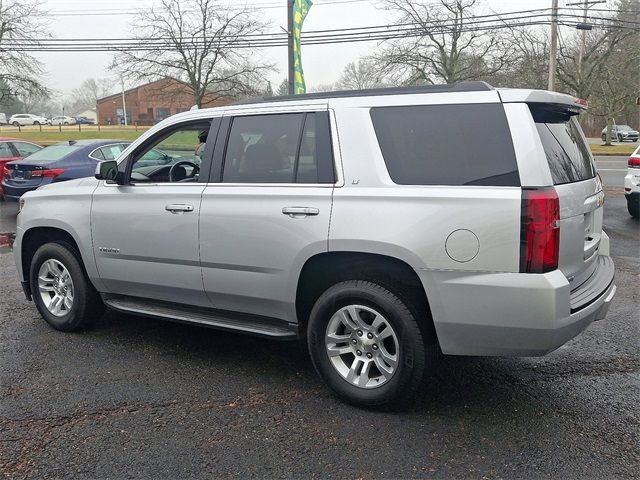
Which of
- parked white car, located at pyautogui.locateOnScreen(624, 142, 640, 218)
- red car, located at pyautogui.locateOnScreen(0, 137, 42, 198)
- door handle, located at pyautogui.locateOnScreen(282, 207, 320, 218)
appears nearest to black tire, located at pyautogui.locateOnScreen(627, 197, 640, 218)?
parked white car, located at pyautogui.locateOnScreen(624, 142, 640, 218)

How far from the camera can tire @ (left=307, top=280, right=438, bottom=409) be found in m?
3.21

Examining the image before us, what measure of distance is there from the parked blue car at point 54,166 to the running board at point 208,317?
25.4 ft

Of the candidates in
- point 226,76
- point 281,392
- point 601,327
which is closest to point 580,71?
point 226,76

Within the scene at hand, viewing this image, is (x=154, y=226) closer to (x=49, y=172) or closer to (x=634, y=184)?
(x=49, y=172)

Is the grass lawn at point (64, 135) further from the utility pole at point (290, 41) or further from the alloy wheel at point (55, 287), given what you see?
the alloy wheel at point (55, 287)

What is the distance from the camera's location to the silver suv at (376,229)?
116 inches

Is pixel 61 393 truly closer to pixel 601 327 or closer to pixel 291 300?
pixel 291 300

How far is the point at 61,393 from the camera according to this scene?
11.9 ft

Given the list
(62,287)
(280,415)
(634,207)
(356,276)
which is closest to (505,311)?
(356,276)

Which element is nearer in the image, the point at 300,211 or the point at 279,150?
the point at 300,211

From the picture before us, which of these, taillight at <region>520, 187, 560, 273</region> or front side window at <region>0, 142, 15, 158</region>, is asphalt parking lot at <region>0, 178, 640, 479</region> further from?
front side window at <region>0, 142, 15, 158</region>

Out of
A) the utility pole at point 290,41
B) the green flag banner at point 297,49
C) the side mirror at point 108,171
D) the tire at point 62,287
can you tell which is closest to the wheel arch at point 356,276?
the side mirror at point 108,171

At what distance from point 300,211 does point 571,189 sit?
5.18ft

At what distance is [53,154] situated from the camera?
39.1 ft
